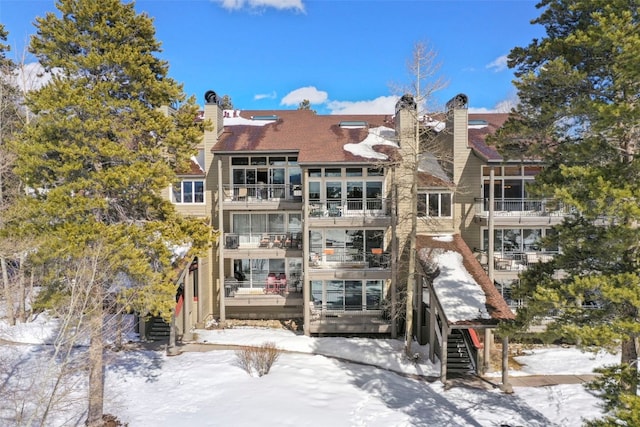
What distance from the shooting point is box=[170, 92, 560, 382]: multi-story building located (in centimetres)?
1800

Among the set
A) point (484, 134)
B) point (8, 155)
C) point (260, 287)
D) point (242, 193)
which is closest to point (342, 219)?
point (242, 193)

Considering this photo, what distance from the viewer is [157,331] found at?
17.1 metres

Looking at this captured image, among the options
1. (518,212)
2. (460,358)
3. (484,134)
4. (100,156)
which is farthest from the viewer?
(484,134)

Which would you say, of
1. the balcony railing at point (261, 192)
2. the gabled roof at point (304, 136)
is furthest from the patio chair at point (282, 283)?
the gabled roof at point (304, 136)

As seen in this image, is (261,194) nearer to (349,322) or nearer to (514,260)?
(349,322)

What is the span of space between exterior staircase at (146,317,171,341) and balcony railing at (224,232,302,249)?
491cm

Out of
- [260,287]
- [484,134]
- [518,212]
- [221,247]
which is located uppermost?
[484,134]

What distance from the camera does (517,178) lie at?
19016 mm

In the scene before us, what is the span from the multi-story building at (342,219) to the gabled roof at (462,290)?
14 centimetres

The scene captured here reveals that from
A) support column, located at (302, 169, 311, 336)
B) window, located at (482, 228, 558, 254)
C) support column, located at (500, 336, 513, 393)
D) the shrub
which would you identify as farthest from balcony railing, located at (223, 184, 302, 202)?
support column, located at (500, 336, 513, 393)

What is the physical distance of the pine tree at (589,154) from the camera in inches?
262

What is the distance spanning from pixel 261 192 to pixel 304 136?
13.3ft

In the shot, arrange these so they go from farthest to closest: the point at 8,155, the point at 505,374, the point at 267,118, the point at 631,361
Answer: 1. the point at 267,118
2. the point at 8,155
3. the point at 505,374
4. the point at 631,361

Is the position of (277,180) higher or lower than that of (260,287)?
higher
